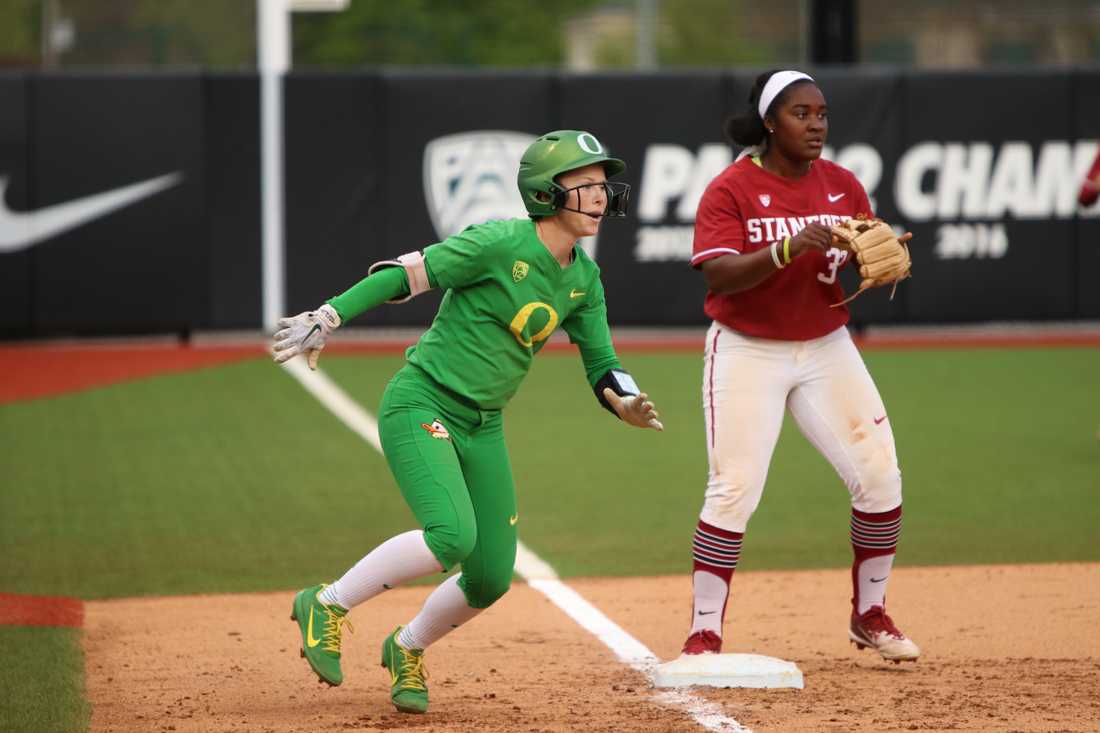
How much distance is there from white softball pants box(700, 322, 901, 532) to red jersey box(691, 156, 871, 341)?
0.07 m

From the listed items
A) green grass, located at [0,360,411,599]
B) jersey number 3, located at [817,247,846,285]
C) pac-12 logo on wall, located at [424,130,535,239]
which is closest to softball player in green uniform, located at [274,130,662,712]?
jersey number 3, located at [817,247,846,285]

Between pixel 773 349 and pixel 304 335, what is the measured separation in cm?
180

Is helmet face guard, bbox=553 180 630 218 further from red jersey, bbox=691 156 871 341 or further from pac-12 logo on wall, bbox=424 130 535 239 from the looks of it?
pac-12 logo on wall, bbox=424 130 535 239

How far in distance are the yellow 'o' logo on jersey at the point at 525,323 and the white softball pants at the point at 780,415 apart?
0.76 meters

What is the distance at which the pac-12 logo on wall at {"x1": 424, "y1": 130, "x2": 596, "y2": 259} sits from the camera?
17797mm

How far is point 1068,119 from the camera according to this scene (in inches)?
728

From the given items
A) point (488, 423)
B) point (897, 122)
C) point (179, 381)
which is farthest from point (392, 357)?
point (488, 423)

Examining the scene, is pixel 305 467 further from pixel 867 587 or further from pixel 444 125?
pixel 444 125

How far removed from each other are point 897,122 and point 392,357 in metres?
5.94

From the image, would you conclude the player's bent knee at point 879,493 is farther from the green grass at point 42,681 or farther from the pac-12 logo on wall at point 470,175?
the pac-12 logo on wall at point 470,175

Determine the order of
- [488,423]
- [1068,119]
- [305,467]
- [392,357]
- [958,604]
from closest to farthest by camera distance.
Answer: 1. [488,423]
2. [958,604]
3. [305,467]
4. [392,357]
5. [1068,119]

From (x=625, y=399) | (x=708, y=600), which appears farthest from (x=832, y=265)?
(x=708, y=600)

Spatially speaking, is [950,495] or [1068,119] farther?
[1068,119]

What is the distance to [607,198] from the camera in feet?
19.0
